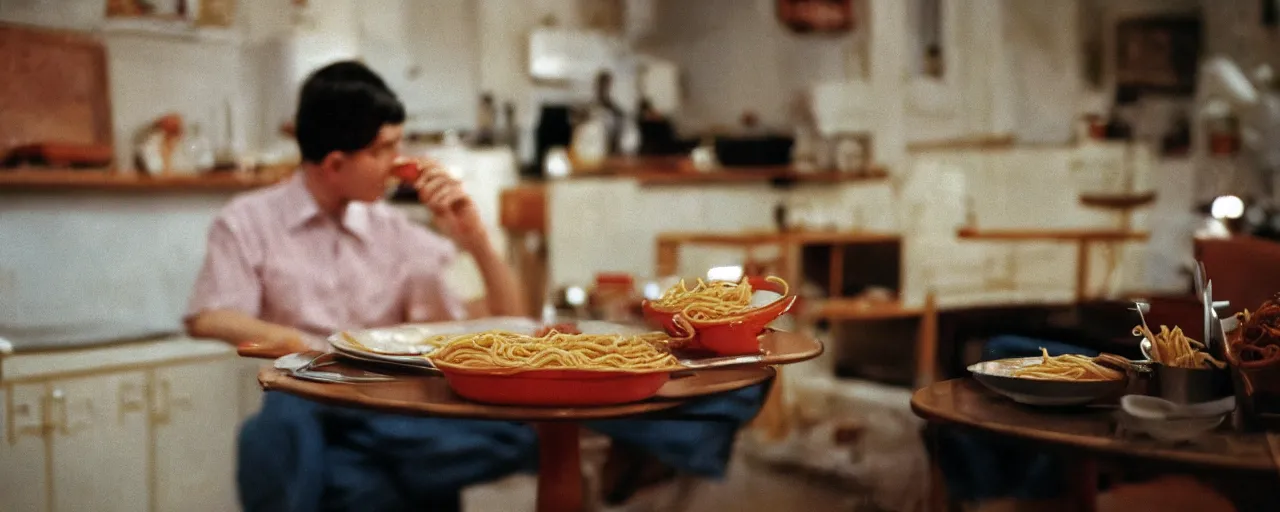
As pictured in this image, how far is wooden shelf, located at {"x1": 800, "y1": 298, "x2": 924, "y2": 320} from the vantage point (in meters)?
4.43

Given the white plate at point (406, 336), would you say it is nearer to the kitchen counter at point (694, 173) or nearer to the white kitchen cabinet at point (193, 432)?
the white kitchen cabinet at point (193, 432)

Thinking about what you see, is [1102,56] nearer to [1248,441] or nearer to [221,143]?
[221,143]

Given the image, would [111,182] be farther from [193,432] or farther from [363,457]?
[363,457]

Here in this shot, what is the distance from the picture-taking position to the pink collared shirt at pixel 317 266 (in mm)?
2059

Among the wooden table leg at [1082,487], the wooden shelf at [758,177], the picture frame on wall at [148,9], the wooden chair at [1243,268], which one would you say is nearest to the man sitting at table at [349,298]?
the wooden table leg at [1082,487]

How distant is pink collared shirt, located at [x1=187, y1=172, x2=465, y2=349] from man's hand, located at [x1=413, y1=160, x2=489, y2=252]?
0.35m

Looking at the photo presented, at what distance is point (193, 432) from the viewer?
3.03 meters

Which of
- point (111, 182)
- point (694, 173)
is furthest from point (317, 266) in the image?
point (694, 173)

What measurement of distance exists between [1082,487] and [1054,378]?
16.4 inches

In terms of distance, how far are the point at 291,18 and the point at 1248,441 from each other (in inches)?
138

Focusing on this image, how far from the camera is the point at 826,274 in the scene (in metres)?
4.97

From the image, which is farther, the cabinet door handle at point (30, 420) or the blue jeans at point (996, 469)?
the cabinet door handle at point (30, 420)

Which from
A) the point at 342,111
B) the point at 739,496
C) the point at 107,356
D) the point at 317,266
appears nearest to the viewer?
the point at 342,111

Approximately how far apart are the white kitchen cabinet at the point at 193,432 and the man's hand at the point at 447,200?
137 centimetres
